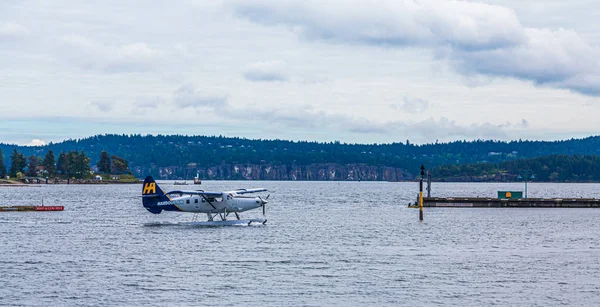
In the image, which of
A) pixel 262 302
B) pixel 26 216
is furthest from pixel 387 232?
pixel 26 216

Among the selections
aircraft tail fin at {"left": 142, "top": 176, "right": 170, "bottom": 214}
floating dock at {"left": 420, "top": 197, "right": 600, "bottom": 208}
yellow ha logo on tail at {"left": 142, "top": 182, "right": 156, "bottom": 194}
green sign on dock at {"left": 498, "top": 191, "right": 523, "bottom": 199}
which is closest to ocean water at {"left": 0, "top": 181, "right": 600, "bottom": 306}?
aircraft tail fin at {"left": 142, "top": 176, "right": 170, "bottom": 214}

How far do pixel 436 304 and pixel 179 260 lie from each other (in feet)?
64.2

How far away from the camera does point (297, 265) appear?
46.7 m

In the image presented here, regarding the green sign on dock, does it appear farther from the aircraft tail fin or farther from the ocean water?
the aircraft tail fin

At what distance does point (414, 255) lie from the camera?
52.3 metres

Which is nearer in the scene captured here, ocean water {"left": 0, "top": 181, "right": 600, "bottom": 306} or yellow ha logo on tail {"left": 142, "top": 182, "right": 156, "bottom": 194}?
ocean water {"left": 0, "top": 181, "right": 600, "bottom": 306}

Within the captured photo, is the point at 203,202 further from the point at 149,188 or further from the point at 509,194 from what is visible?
the point at 509,194

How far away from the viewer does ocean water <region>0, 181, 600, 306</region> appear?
119 ft

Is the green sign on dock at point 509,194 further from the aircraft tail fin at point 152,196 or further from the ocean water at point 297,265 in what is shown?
the aircraft tail fin at point 152,196

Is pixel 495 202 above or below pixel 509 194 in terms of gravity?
below

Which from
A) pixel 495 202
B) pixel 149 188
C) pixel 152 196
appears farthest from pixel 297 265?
pixel 495 202

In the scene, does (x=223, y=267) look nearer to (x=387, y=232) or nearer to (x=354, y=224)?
(x=387, y=232)

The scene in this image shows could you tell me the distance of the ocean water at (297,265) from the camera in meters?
36.2

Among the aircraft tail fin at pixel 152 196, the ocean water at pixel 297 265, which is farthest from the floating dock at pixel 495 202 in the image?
the aircraft tail fin at pixel 152 196
